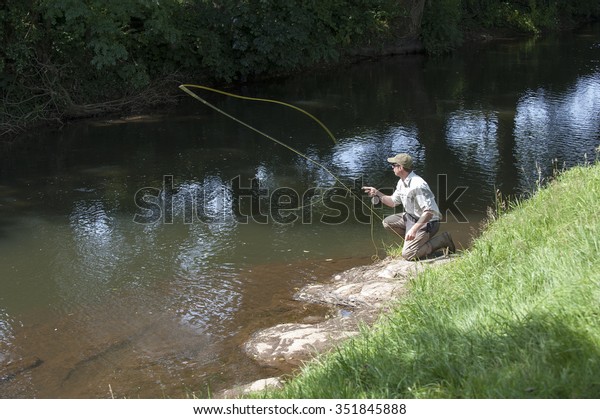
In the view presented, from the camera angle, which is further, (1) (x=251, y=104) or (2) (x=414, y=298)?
(1) (x=251, y=104)

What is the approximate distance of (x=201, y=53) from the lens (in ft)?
69.9

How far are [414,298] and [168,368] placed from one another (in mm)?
2401

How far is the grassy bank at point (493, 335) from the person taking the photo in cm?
432

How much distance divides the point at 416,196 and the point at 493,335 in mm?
3905

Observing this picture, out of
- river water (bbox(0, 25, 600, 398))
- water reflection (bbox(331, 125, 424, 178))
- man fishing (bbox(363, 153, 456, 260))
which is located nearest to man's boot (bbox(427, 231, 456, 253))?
man fishing (bbox(363, 153, 456, 260))

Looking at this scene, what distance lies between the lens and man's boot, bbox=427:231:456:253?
8977mm

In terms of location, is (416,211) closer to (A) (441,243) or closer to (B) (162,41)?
(A) (441,243)

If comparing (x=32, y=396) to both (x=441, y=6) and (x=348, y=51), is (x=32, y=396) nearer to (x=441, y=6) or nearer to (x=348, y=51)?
(x=348, y=51)

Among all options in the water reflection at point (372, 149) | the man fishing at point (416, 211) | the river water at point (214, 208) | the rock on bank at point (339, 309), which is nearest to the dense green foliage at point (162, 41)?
the river water at point (214, 208)

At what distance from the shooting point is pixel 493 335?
16.2 feet

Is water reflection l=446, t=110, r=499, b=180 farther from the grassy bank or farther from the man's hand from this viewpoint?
the grassy bank

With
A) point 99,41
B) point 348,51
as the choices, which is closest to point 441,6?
point 348,51

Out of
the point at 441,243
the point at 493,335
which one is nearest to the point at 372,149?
the point at 441,243

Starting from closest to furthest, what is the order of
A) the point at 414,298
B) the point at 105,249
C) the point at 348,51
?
the point at 414,298
the point at 105,249
the point at 348,51
